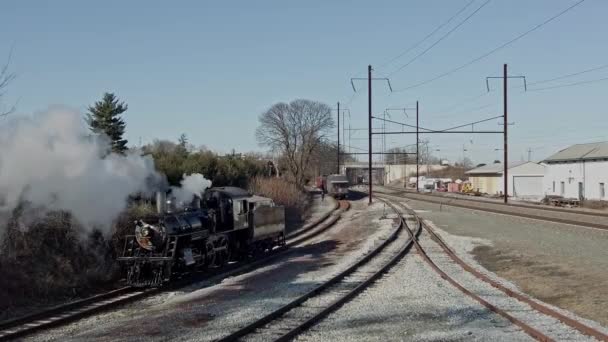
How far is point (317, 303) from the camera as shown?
12570 mm

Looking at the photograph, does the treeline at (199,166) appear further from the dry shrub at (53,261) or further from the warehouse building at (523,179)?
the warehouse building at (523,179)

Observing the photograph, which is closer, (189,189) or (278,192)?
(189,189)

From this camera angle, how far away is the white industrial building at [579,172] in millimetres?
57031

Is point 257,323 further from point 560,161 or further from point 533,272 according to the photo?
point 560,161

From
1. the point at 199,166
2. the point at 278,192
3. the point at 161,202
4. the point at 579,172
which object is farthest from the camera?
the point at 579,172

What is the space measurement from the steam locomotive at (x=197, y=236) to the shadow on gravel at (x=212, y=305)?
100 centimetres

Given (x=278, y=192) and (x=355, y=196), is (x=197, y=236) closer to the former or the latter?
(x=278, y=192)

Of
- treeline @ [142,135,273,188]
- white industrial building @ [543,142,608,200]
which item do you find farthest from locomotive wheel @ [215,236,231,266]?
white industrial building @ [543,142,608,200]

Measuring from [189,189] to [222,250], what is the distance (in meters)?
2.14

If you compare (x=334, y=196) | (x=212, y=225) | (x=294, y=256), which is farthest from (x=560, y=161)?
(x=212, y=225)

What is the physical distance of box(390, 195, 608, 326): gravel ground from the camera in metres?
12.8

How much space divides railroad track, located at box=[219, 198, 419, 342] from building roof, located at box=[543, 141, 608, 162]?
147ft

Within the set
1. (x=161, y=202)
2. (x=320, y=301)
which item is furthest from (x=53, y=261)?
(x=320, y=301)

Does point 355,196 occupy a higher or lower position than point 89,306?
higher
